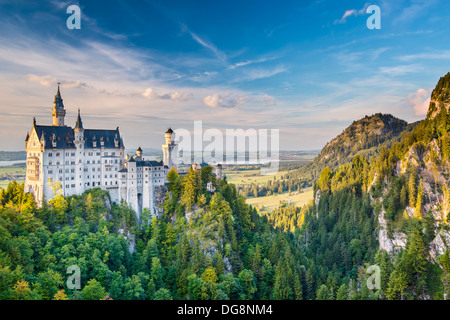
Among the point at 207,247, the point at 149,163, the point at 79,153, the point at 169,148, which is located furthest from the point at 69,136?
the point at 207,247

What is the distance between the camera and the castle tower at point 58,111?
218 feet

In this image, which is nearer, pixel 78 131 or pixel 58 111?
pixel 78 131

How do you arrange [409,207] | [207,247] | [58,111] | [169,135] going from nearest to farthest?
1. [207,247]
2. [58,111]
3. [169,135]
4. [409,207]

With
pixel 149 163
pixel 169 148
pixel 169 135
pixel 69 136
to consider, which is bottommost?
pixel 149 163

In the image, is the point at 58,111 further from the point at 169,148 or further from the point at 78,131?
the point at 169,148

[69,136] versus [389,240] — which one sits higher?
[69,136]

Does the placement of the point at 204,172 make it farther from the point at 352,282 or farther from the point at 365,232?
the point at 365,232

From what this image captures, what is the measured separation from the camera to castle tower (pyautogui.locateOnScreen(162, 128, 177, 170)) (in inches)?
2982

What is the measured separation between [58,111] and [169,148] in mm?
24946

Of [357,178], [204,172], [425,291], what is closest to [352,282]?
[425,291]

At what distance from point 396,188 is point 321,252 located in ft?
101

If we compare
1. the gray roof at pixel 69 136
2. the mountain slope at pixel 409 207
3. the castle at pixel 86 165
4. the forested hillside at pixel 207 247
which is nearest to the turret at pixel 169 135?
the castle at pixel 86 165

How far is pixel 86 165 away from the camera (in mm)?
67938

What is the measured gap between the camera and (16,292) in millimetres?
38156
